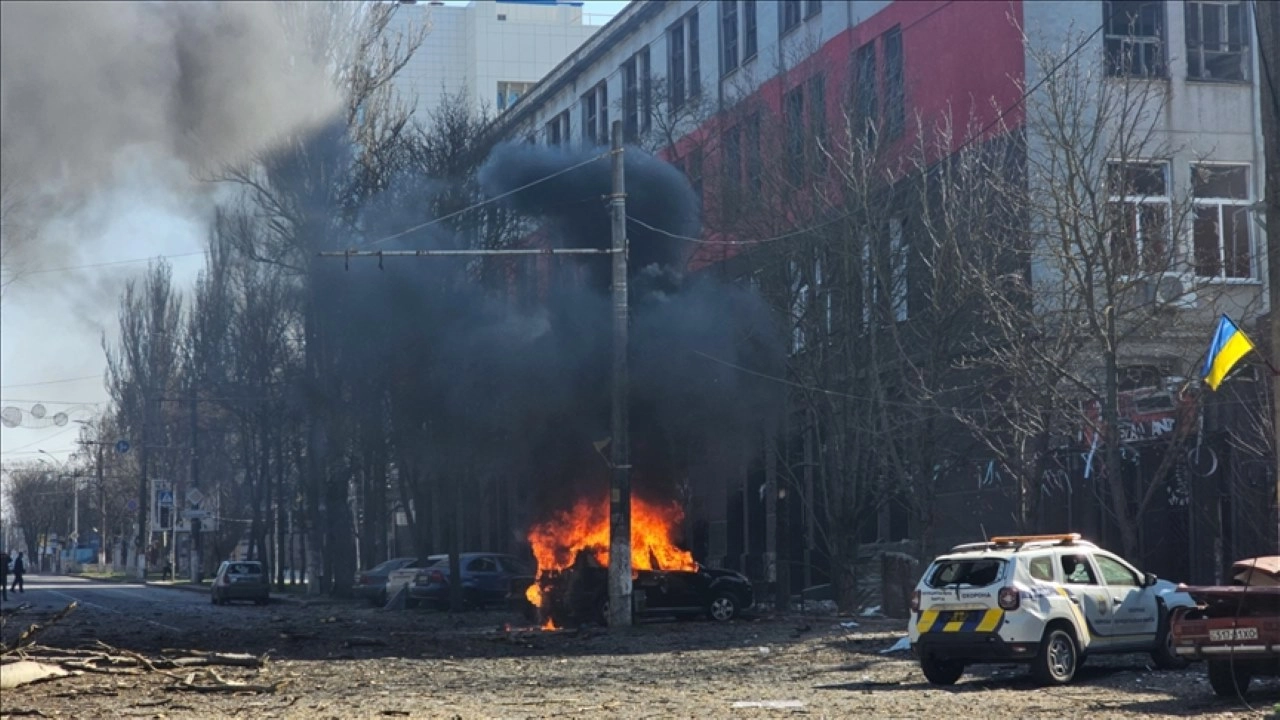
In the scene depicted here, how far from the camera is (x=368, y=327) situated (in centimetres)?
3659

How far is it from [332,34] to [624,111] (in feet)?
60.1

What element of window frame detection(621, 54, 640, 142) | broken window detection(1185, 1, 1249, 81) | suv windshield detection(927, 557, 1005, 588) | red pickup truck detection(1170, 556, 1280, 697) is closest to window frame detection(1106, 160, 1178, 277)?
suv windshield detection(927, 557, 1005, 588)

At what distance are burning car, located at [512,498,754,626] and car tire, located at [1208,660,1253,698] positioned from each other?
46.1 ft

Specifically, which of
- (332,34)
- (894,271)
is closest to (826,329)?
(894,271)

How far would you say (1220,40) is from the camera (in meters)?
31.3

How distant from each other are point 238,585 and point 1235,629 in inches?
1428

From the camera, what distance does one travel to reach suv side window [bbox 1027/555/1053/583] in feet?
53.6

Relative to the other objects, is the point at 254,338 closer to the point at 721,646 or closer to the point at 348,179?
the point at 348,179

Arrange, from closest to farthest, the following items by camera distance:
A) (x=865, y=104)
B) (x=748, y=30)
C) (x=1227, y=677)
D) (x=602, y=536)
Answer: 1. (x=1227, y=677)
2. (x=865, y=104)
3. (x=602, y=536)
4. (x=748, y=30)

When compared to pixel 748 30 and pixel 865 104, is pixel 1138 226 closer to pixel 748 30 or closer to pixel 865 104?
pixel 865 104

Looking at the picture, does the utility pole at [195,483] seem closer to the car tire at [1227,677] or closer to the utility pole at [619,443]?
the utility pole at [619,443]

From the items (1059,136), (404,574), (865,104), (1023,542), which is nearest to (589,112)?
(404,574)

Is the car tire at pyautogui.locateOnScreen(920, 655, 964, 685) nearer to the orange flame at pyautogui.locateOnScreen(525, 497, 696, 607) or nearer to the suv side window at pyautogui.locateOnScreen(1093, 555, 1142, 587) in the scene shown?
the suv side window at pyautogui.locateOnScreen(1093, 555, 1142, 587)

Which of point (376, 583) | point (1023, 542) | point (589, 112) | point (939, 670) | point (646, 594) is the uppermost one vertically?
point (589, 112)
